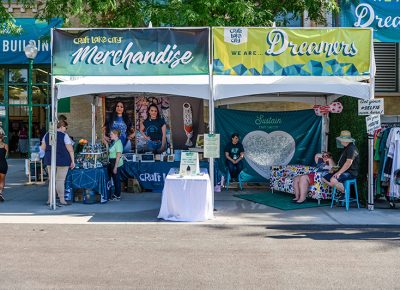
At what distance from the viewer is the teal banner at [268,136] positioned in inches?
560

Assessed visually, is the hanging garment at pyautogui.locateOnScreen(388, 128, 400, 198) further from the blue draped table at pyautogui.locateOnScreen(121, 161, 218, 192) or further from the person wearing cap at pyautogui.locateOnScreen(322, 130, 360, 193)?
the blue draped table at pyautogui.locateOnScreen(121, 161, 218, 192)

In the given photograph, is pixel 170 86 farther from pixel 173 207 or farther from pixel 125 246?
pixel 125 246

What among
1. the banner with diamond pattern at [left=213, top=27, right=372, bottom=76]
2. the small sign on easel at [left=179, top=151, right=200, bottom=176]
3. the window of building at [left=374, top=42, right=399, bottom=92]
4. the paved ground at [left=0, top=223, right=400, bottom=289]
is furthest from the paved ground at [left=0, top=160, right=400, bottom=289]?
the window of building at [left=374, top=42, right=399, bottom=92]

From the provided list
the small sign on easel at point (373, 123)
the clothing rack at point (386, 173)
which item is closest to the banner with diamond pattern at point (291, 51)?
the small sign on easel at point (373, 123)

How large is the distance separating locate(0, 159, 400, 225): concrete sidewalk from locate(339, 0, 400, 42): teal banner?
19.2ft

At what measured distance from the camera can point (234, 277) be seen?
5969 millimetres

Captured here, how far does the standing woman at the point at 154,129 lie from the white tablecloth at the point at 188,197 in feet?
16.6

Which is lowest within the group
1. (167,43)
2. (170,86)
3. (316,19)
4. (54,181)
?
(54,181)

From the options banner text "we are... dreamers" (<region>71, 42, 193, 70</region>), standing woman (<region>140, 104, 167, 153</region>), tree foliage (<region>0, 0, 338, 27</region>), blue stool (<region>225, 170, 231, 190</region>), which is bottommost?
blue stool (<region>225, 170, 231, 190</region>)

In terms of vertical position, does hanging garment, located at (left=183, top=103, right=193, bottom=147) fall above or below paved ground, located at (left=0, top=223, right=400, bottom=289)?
above

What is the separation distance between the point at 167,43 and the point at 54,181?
12.7 feet

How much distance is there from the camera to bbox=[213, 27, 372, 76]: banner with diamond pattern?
10797 millimetres

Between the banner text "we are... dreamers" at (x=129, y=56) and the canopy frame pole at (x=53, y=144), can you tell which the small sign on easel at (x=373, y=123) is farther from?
the canopy frame pole at (x=53, y=144)

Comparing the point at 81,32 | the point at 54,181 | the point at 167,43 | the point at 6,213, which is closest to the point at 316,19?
the point at 167,43
